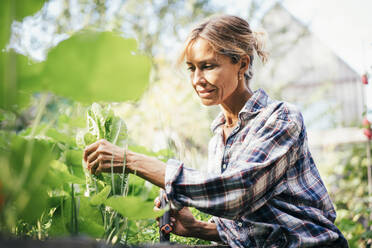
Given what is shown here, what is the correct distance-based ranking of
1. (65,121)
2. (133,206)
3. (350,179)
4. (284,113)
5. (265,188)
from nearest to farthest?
(133,206)
(265,188)
(284,113)
(65,121)
(350,179)

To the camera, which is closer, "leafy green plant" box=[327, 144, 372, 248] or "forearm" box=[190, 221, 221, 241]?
"forearm" box=[190, 221, 221, 241]

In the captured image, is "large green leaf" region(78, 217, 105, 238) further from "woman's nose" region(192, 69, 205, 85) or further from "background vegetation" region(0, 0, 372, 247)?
"woman's nose" region(192, 69, 205, 85)

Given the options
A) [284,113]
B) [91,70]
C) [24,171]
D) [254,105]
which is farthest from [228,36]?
[24,171]

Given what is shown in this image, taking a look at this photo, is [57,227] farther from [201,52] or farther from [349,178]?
[349,178]

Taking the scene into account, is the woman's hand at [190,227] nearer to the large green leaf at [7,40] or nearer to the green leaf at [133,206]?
the green leaf at [133,206]

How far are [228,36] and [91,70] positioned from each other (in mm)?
961

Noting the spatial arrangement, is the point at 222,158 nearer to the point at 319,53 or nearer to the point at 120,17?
the point at 120,17

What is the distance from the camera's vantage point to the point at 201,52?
49.8 inches

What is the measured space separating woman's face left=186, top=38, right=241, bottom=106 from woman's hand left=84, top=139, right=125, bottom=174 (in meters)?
0.52

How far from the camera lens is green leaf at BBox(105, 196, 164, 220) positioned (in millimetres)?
577

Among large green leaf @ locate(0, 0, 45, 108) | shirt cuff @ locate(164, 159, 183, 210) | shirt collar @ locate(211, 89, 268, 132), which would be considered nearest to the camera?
large green leaf @ locate(0, 0, 45, 108)

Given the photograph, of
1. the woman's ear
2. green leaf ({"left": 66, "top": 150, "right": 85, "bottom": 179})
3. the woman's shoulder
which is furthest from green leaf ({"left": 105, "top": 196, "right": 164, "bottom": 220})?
the woman's ear

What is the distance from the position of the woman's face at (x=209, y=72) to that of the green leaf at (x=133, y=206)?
0.72 m

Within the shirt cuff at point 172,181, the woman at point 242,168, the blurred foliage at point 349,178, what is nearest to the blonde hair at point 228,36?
the woman at point 242,168
